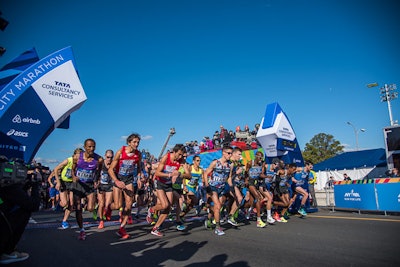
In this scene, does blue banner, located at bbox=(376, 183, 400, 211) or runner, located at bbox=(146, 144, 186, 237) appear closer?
runner, located at bbox=(146, 144, 186, 237)

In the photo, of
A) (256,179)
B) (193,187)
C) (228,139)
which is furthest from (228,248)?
(228,139)

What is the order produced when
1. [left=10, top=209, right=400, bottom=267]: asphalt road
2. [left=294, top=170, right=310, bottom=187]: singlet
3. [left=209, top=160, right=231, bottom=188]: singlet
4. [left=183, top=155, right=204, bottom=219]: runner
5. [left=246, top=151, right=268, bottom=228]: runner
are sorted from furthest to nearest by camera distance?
[left=294, top=170, right=310, bottom=187]: singlet
[left=183, top=155, right=204, bottom=219]: runner
[left=246, top=151, right=268, bottom=228]: runner
[left=209, top=160, right=231, bottom=188]: singlet
[left=10, top=209, right=400, bottom=267]: asphalt road

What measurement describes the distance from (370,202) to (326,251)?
294 inches

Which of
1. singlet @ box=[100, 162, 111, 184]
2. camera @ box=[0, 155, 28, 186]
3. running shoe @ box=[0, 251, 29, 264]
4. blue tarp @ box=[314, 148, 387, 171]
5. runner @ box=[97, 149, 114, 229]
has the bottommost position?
running shoe @ box=[0, 251, 29, 264]

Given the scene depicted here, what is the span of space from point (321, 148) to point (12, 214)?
58147 mm

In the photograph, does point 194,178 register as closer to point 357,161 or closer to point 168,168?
point 168,168

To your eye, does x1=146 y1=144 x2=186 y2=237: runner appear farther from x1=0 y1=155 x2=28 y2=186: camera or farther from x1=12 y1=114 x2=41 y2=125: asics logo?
x1=12 y1=114 x2=41 y2=125: asics logo

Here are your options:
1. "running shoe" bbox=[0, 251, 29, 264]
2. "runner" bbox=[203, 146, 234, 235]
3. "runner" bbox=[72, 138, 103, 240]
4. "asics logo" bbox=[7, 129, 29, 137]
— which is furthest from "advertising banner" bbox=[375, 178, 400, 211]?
"asics logo" bbox=[7, 129, 29, 137]

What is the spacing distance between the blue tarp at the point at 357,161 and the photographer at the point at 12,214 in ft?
86.7

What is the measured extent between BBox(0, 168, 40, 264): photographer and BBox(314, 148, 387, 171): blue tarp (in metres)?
26.4

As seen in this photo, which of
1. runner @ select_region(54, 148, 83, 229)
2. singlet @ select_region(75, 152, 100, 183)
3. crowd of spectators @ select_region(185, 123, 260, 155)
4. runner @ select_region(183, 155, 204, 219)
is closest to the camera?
singlet @ select_region(75, 152, 100, 183)

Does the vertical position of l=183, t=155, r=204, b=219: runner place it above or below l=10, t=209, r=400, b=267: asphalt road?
above

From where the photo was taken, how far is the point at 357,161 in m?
25.3

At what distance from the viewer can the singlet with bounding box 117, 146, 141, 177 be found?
644cm
